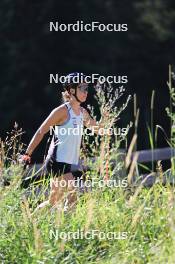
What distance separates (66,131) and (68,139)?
63mm

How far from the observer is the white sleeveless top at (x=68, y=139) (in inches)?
334

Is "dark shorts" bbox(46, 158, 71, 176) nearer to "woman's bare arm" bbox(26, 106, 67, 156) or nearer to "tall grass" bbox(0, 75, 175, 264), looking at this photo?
"woman's bare arm" bbox(26, 106, 67, 156)

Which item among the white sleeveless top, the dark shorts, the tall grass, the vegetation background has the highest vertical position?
the vegetation background

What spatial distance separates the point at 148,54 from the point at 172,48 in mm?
921

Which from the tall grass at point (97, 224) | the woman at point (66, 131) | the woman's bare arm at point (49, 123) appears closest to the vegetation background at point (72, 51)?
the woman at point (66, 131)

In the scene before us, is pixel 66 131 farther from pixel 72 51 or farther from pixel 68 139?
pixel 72 51

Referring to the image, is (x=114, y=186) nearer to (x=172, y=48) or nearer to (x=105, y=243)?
(x=105, y=243)

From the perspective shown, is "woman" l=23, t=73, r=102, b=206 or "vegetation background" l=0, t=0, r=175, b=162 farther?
"vegetation background" l=0, t=0, r=175, b=162

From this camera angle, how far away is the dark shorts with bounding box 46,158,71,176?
8.58m

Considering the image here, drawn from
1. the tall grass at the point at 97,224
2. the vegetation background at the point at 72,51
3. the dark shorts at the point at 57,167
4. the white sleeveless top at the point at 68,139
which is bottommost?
the tall grass at the point at 97,224

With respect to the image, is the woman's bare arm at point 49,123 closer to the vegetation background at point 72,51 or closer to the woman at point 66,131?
the woman at point 66,131

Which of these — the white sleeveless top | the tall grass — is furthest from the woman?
the tall grass

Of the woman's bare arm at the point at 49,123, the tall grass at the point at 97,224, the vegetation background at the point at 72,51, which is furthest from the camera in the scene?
the vegetation background at the point at 72,51

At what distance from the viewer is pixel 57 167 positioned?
28.3 ft
